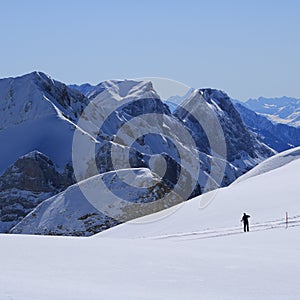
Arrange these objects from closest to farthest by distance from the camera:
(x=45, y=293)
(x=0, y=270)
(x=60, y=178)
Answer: (x=45, y=293) < (x=0, y=270) < (x=60, y=178)

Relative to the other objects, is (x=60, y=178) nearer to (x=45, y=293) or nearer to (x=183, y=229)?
(x=183, y=229)

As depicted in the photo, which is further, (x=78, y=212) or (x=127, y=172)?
(x=127, y=172)

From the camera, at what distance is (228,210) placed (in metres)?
43.2

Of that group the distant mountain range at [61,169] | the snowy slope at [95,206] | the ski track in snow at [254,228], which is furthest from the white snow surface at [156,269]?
the distant mountain range at [61,169]

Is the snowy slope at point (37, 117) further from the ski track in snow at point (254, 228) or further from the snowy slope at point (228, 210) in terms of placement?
the ski track in snow at point (254, 228)

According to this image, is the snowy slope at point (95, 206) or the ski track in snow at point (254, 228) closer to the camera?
the ski track in snow at point (254, 228)

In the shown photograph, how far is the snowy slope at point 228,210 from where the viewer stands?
126ft

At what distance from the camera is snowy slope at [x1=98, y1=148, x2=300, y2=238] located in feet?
126

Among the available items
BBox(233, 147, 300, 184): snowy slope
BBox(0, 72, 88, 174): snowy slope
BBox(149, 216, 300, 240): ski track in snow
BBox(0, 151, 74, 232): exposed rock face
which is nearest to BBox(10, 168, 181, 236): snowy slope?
BBox(233, 147, 300, 184): snowy slope

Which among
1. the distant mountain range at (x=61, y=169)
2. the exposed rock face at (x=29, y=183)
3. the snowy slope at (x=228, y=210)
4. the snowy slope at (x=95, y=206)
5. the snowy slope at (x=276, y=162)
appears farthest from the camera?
the exposed rock face at (x=29, y=183)

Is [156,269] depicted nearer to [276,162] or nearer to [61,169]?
[276,162]

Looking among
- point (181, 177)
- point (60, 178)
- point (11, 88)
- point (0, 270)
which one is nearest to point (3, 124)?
point (11, 88)

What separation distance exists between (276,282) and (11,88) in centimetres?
16609

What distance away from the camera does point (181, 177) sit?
141500mm
